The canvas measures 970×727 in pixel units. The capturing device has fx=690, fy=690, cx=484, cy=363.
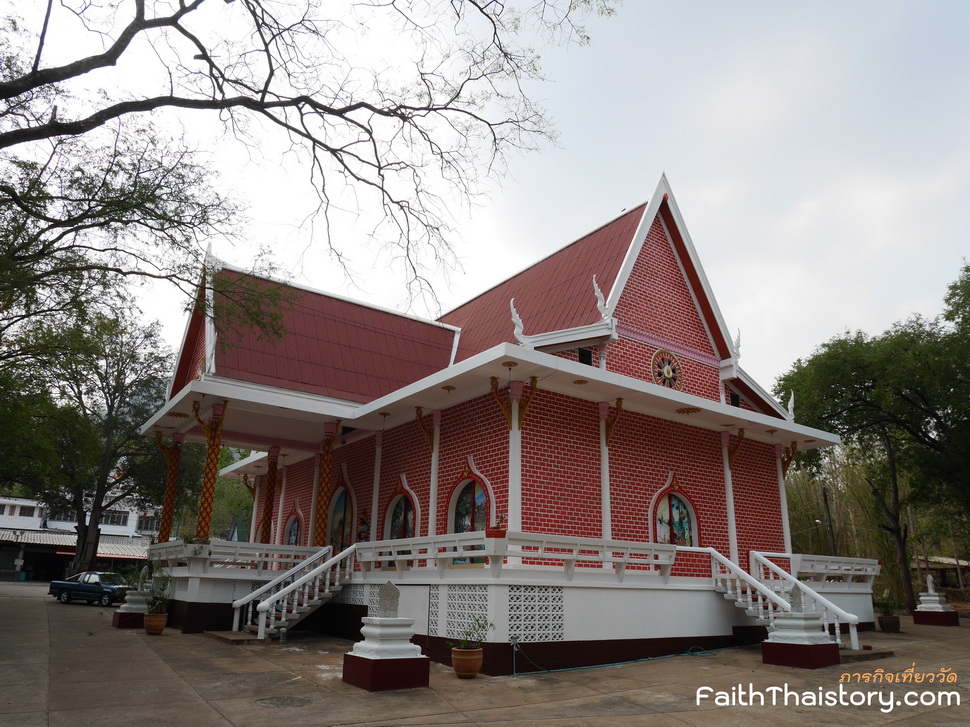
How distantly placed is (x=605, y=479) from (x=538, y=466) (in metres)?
1.54

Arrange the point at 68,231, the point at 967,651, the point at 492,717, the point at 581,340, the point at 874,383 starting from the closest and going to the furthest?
the point at 492,717 < the point at 68,231 < the point at 967,651 < the point at 581,340 < the point at 874,383

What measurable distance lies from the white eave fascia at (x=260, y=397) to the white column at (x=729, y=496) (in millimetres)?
8158

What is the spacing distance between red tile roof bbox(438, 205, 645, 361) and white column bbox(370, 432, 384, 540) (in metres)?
3.52

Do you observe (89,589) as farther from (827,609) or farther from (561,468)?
(827,609)

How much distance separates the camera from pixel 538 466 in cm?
1191

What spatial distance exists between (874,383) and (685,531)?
45.2 feet

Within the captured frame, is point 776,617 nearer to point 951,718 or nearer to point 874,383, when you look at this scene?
point 951,718

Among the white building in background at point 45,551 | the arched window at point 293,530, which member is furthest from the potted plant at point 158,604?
the white building in background at point 45,551

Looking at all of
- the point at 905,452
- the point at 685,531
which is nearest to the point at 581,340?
Answer: the point at 685,531

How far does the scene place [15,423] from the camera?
17.5 meters

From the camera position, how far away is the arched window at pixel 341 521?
16984 millimetres

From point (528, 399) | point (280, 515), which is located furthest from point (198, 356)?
point (528, 399)

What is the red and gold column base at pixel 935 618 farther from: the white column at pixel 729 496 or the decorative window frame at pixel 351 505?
the decorative window frame at pixel 351 505

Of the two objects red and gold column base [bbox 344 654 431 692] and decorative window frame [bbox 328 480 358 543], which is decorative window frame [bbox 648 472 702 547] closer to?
red and gold column base [bbox 344 654 431 692]
